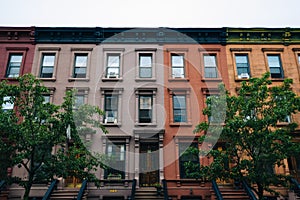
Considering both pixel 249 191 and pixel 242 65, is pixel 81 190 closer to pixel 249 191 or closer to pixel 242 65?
pixel 249 191

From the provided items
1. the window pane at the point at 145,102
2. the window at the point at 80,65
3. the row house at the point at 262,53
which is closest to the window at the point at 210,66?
the row house at the point at 262,53

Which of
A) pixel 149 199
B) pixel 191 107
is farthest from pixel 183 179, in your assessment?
pixel 191 107

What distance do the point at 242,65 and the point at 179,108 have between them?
5678mm

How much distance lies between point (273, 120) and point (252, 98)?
57.7 inches

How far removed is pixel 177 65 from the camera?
2056 centimetres

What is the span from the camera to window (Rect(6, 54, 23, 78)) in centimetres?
1992

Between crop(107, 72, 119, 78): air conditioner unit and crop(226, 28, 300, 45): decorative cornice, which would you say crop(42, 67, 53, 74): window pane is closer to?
crop(107, 72, 119, 78): air conditioner unit

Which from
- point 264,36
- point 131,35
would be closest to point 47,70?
point 131,35

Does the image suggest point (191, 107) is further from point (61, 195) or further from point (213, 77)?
point (61, 195)

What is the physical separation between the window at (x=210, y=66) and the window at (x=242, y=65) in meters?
1.56

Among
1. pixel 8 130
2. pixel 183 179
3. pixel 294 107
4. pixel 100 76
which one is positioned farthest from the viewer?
pixel 100 76

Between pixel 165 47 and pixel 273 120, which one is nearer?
pixel 273 120

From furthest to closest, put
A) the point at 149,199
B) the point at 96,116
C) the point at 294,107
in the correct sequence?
the point at 96,116 < the point at 149,199 < the point at 294,107

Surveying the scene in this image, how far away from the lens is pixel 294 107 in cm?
1366
